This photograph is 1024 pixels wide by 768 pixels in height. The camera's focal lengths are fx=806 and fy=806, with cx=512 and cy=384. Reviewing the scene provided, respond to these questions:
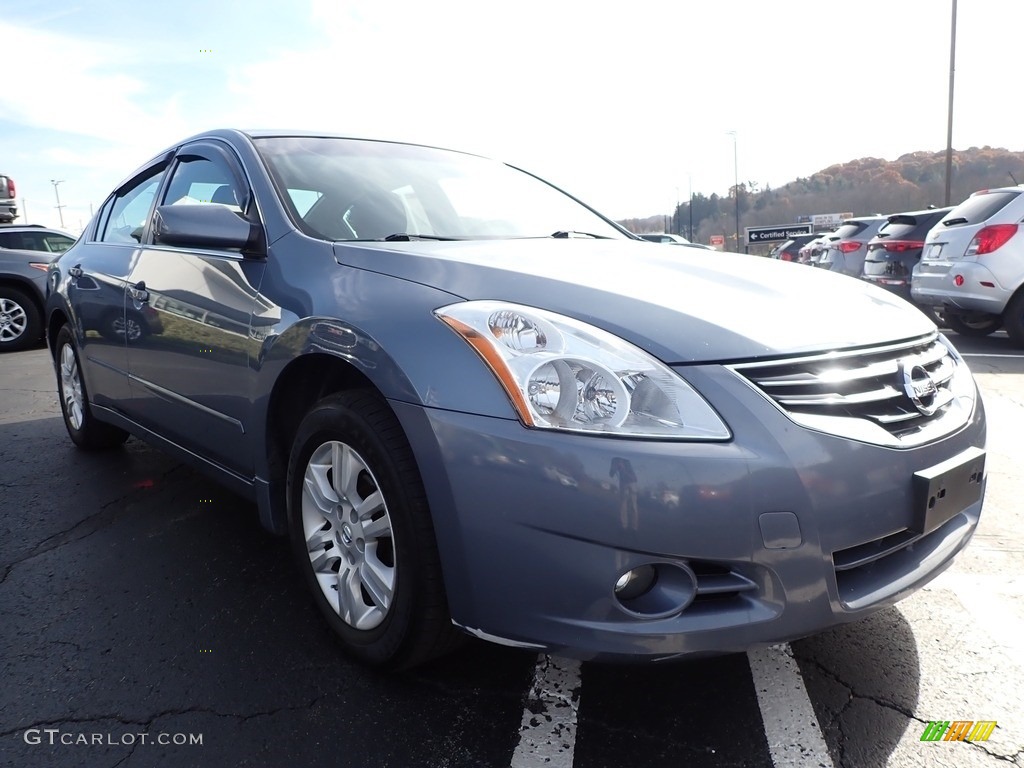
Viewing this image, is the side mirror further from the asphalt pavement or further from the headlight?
the asphalt pavement

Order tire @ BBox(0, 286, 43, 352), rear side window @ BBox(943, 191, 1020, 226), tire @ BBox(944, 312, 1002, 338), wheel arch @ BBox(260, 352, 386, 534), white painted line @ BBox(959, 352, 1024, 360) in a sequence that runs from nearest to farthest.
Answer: wheel arch @ BBox(260, 352, 386, 534) → white painted line @ BBox(959, 352, 1024, 360) → rear side window @ BBox(943, 191, 1020, 226) → tire @ BBox(944, 312, 1002, 338) → tire @ BBox(0, 286, 43, 352)

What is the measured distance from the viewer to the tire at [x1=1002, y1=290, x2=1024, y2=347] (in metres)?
7.64

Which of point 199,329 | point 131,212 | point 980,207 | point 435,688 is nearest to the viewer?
point 435,688

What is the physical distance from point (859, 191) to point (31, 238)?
86.2 meters

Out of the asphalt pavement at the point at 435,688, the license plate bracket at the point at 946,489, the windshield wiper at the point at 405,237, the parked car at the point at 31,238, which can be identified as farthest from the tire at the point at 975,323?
the parked car at the point at 31,238

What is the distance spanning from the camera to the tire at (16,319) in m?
10.1

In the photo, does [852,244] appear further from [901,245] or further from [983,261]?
[983,261]

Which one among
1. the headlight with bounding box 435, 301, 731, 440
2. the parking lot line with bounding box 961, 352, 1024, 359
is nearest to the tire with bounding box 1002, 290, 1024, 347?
the parking lot line with bounding box 961, 352, 1024, 359

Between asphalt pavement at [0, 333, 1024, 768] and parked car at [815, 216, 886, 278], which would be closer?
asphalt pavement at [0, 333, 1024, 768]

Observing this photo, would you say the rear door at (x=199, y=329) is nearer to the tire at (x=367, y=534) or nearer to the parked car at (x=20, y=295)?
the tire at (x=367, y=534)

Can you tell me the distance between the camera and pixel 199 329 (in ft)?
9.20

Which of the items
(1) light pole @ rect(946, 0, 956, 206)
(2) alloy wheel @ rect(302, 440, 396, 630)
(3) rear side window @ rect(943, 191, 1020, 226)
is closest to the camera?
(2) alloy wheel @ rect(302, 440, 396, 630)

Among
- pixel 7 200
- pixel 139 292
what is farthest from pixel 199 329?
pixel 7 200

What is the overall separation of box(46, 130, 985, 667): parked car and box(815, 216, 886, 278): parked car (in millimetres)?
10336
